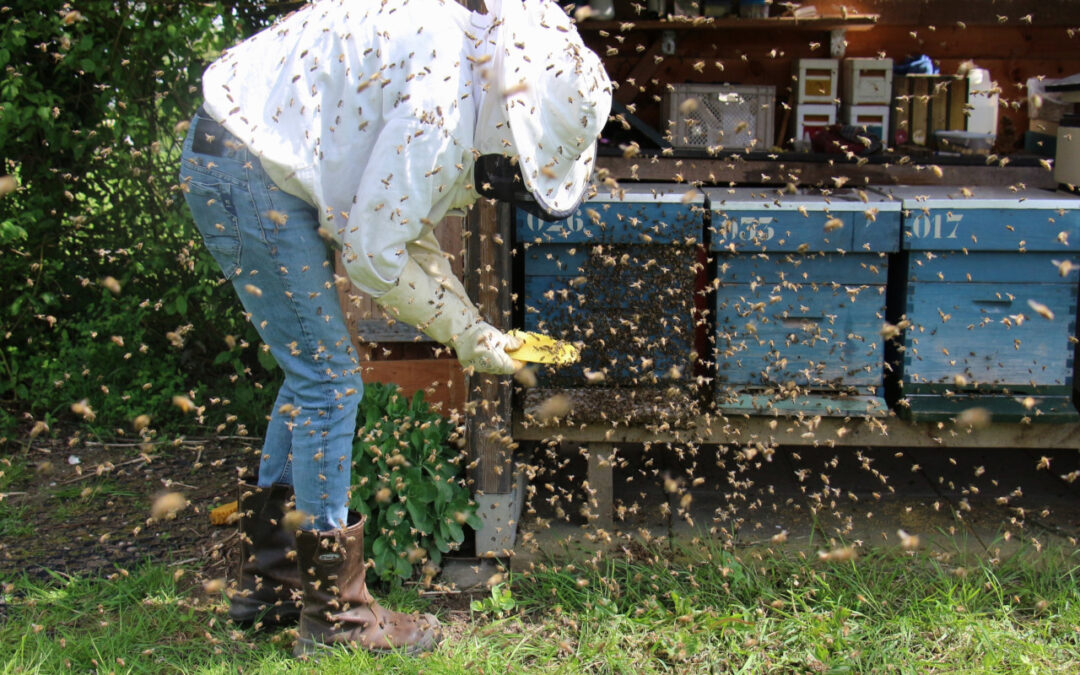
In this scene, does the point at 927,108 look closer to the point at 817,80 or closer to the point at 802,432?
the point at 817,80

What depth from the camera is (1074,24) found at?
13.1ft

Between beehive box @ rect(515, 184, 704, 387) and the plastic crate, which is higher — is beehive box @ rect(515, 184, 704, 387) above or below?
below

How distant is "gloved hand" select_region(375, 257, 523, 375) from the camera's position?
6.86ft

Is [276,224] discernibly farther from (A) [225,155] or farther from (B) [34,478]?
(B) [34,478]

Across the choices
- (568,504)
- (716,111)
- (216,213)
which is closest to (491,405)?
(568,504)

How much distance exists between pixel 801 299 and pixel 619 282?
1.72 feet

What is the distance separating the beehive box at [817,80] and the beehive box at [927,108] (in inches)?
9.9

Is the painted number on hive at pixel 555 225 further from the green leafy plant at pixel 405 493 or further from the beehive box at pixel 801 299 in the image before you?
the green leafy plant at pixel 405 493

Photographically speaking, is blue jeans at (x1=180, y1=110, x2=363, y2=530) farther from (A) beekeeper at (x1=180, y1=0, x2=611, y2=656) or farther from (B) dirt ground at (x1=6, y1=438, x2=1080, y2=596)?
(B) dirt ground at (x1=6, y1=438, x2=1080, y2=596)

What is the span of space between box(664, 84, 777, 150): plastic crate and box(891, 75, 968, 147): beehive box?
1.83 ft

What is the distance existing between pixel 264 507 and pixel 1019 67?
350 centimetres

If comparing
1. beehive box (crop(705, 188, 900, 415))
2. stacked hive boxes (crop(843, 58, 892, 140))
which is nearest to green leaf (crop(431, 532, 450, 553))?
beehive box (crop(705, 188, 900, 415))

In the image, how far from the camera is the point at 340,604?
7.83 ft

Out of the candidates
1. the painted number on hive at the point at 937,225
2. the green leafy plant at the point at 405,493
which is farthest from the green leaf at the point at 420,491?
the painted number on hive at the point at 937,225
